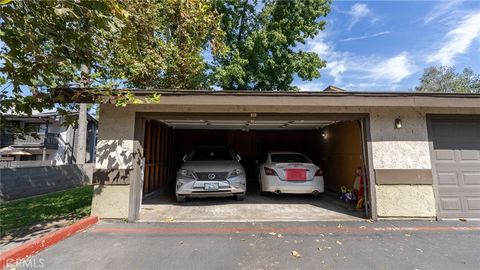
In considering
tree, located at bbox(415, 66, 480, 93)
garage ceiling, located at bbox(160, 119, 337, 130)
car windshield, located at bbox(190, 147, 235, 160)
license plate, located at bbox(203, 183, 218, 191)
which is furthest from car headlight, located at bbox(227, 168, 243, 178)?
tree, located at bbox(415, 66, 480, 93)

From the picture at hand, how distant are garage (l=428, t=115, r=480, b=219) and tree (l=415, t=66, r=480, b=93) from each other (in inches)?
1425

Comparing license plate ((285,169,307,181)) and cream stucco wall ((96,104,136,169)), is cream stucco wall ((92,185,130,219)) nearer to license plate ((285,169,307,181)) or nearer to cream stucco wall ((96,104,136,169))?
cream stucco wall ((96,104,136,169))

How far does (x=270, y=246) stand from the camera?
156 inches

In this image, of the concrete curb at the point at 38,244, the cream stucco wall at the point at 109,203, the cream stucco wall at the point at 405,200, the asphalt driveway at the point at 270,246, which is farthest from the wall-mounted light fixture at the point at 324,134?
the concrete curb at the point at 38,244

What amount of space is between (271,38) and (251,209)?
40.2 ft

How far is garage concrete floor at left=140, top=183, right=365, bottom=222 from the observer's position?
18.3ft

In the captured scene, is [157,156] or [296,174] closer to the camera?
[296,174]

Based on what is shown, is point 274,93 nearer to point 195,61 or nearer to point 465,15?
point 195,61

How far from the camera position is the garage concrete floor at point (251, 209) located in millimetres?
5578

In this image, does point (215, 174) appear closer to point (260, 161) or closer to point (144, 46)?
point (260, 161)

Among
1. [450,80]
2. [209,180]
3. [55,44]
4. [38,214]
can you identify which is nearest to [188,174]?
[209,180]

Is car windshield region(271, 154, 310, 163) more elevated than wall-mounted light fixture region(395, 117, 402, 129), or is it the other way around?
wall-mounted light fixture region(395, 117, 402, 129)

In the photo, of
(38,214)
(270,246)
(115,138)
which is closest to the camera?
(270,246)

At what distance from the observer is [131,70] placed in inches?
340
